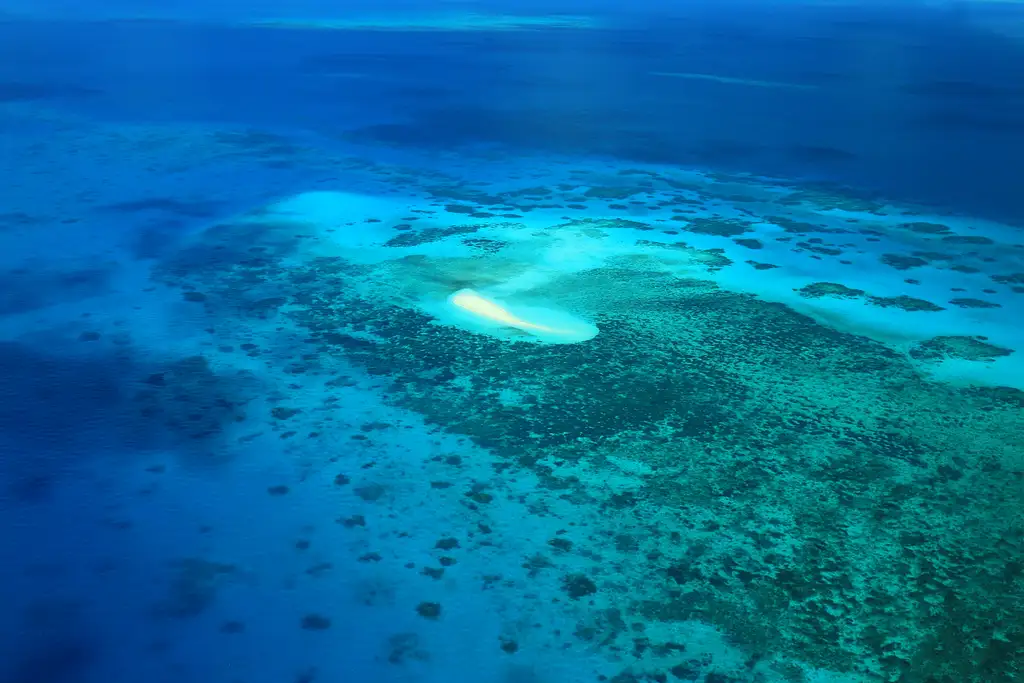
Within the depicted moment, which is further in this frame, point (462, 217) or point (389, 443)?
point (462, 217)

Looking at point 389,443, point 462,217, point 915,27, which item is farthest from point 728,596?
point 915,27

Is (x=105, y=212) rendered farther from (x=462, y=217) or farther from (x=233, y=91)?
(x=233, y=91)

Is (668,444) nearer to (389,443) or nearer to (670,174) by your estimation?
(389,443)

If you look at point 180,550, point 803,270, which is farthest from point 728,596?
point 803,270

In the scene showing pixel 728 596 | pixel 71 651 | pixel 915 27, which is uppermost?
pixel 915 27

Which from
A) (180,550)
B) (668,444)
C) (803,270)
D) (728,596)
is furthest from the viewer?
(803,270)

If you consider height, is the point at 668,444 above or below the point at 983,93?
below

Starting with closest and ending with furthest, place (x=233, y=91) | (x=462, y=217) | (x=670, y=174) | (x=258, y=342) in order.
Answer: (x=258, y=342) < (x=462, y=217) < (x=670, y=174) < (x=233, y=91)
